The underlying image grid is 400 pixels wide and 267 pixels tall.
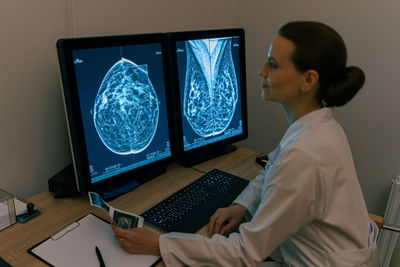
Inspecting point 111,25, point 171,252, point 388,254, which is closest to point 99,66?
point 111,25

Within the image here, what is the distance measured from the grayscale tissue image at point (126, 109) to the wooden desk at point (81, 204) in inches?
7.1

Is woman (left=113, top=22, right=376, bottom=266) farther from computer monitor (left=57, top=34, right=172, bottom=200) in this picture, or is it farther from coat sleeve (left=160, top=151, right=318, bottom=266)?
computer monitor (left=57, top=34, right=172, bottom=200)

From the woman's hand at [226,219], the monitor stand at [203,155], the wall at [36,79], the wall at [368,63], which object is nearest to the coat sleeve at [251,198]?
the woman's hand at [226,219]

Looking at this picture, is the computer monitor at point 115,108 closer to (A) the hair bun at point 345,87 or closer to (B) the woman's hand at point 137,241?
(B) the woman's hand at point 137,241

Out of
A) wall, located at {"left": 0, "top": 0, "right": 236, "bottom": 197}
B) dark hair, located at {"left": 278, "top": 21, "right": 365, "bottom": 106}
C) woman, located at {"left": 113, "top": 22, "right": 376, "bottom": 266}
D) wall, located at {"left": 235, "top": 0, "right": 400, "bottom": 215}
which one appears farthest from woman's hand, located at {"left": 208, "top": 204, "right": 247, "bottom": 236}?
wall, located at {"left": 235, "top": 0, "right": 400, "bottom": 215}

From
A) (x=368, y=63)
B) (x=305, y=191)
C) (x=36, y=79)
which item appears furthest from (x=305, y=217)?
(x=368, y=63)

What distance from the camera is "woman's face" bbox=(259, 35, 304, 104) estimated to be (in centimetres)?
102

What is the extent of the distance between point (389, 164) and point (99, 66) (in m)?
1.59

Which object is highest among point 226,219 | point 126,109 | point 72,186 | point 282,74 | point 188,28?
point 188,28

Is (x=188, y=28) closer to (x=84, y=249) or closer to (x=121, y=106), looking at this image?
(x=121, y=106)

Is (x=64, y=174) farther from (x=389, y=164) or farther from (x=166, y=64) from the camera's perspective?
(x=389, y=164)

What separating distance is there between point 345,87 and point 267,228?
454 mm

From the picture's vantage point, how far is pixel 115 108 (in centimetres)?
126

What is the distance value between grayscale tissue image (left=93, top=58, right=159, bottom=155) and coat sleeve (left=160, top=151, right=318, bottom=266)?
1.43 ft
